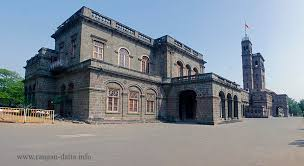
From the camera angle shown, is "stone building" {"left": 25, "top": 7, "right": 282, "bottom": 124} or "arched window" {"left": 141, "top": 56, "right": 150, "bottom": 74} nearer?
"stone building" {"left": 25, "top": 7, "right": 282, "bottom": 124}

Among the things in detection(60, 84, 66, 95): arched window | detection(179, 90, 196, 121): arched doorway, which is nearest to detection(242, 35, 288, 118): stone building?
detection(179, 90, 196, 121): arched doorway

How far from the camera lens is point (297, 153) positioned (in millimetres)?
7676

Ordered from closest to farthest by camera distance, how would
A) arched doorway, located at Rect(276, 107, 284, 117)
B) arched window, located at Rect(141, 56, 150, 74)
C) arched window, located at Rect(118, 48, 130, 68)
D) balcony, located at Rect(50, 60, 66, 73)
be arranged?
1. balcony, located at Rect(50, 60, 66, 73)
2. arched window, located at Rect(118, 48, 130, 68)
3. arched window, located at Rect(141, 56, 150, 74)
4. arched doorway, located at Rect(276, 107, 284, 117)

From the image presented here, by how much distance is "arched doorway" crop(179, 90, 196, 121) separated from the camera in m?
29.5

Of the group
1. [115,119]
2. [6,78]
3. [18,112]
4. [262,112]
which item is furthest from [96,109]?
[262,112]

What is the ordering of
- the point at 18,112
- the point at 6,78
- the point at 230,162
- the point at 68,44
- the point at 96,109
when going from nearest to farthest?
the point at 230,162 → the point at 18,112 → the point at 96,109 → the point at 68,44 → the point at 6,78

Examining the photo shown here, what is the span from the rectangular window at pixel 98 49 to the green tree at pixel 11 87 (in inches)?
1021

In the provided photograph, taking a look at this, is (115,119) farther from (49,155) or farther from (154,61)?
(49,155)

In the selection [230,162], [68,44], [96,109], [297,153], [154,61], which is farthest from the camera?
[154,61]

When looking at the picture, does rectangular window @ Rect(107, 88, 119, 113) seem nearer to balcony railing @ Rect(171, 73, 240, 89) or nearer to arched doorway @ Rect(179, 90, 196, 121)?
balcony railing @ Rect(171, 73, 240, 89)

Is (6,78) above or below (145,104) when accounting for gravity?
above

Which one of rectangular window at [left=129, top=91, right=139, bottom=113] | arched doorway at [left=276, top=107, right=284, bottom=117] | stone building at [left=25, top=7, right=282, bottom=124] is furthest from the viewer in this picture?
arched doorway at [left=276, top=107, right=284, bottom=117]

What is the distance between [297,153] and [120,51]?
68.0ft

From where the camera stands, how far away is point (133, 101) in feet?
77.8
